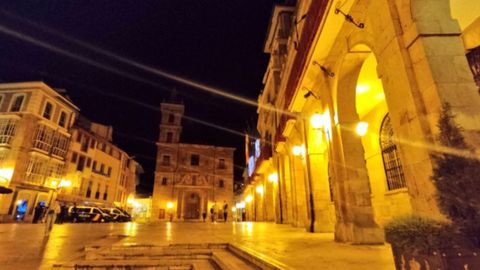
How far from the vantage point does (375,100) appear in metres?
9.55

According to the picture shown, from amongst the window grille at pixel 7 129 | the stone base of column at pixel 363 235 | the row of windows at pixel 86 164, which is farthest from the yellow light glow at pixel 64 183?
the stone base of column at pixel 363 235

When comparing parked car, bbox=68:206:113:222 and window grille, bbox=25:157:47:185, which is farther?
window grille, bbox=25:157:47:185

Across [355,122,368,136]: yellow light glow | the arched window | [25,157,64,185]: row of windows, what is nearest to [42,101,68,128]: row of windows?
[25,157,64,185]: row of windows

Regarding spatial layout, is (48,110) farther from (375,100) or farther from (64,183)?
(375,100)

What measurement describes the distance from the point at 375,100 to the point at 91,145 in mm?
36210

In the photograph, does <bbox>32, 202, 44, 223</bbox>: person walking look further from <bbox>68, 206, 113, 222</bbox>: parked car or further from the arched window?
the arched window

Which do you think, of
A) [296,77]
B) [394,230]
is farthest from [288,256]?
[296,77]

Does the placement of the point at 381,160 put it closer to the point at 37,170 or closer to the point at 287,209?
the point at 287,209

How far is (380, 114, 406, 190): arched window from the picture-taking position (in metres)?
8.85

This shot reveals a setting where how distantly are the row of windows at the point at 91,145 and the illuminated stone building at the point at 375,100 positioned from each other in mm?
29786

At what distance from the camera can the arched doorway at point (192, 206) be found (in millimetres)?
40372

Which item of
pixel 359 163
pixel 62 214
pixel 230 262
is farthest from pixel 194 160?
pixel 230 262

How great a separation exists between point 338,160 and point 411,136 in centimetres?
306

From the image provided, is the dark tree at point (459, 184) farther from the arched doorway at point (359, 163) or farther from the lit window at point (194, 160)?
the lit window at point (194, 160)
